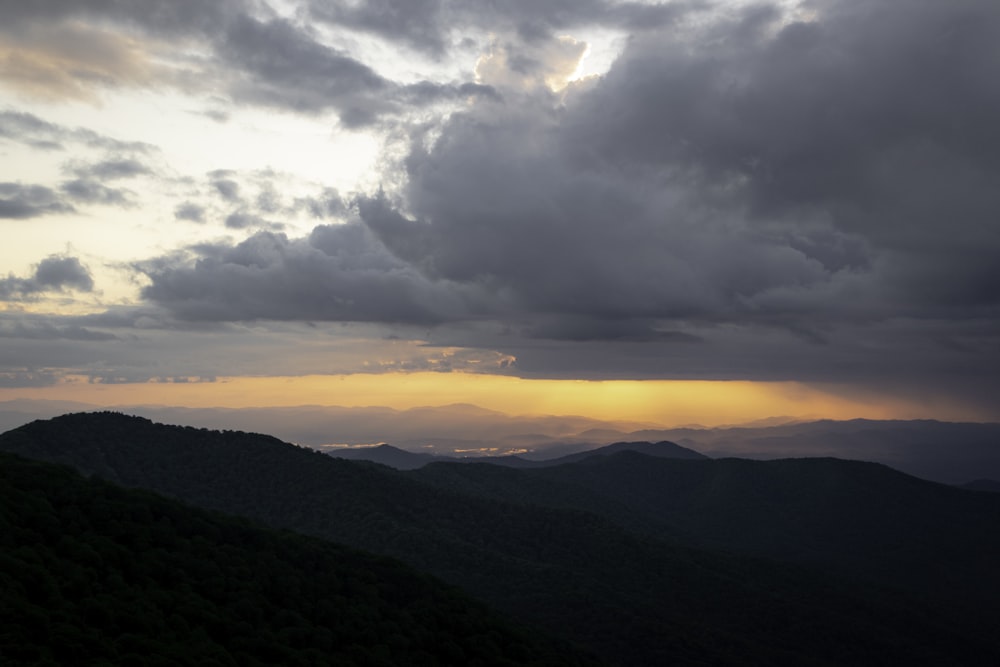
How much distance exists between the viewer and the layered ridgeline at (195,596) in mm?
59406

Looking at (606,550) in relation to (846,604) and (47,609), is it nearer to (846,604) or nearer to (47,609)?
(846,604)

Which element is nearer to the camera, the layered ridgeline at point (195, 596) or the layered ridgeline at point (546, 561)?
the layered ridgeline at point (195, 596)

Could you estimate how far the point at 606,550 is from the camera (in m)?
184

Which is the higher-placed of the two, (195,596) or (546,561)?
(195,596)

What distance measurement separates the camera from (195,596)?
7225 centimetres

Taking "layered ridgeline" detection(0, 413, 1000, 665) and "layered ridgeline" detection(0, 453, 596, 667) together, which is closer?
"layered ridgeline" detection(0, 453, 596, 667)

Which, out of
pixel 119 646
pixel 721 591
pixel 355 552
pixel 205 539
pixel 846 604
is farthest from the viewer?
pixel 846 604

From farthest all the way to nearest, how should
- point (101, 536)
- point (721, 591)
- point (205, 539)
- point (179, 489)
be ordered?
point (721, 591)
point (179, 489)
point (205, 539)
point (101, 536)

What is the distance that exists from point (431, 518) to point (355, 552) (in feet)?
246

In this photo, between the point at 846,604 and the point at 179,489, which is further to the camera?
the point at 846,604

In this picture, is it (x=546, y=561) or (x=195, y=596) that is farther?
(x=546, y=561)

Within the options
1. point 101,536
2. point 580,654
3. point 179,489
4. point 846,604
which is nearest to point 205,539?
point 101,536

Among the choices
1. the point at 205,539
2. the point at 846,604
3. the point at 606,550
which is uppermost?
the point at 205,539

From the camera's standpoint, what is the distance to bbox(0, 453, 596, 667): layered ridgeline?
59.4 meters
